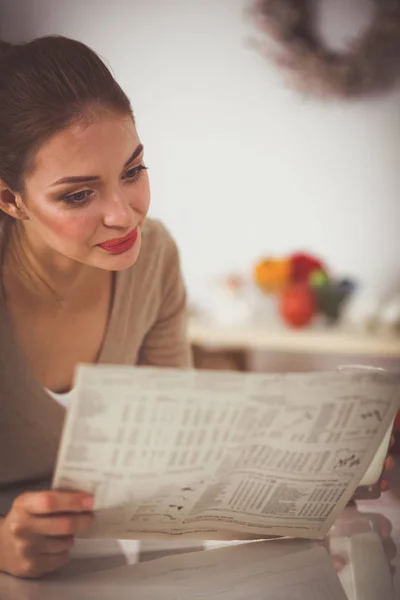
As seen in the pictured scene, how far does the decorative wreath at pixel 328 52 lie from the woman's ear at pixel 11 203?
2007mm

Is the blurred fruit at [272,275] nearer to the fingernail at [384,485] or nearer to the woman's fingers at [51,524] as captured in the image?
A: the fingernail at [384,485]

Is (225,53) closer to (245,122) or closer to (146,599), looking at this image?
(245,122)

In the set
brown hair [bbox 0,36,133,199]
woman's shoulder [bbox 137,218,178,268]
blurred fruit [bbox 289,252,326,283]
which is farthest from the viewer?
blurred fruit [bbox 289,252,326,283]

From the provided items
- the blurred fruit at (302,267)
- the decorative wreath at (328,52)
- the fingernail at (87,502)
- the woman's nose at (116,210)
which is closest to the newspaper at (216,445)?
the fingernail at (87,502)

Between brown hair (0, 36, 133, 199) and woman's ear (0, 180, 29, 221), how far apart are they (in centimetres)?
2

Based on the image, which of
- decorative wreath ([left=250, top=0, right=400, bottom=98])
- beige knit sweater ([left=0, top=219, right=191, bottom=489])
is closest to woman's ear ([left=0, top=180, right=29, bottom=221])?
beige knit sweater ([left=0, top=219, right=191, bottom=489])

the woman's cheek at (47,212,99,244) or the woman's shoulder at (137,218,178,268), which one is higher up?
the woman's cheek at (47,212,99,244)

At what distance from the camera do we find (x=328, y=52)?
251 cm

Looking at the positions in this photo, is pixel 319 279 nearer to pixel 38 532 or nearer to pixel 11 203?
pixel 11 203

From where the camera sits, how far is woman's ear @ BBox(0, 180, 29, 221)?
2.33 ft

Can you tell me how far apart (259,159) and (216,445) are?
85.5 inches

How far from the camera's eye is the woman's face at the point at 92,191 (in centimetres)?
66

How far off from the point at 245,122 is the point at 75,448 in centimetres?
223

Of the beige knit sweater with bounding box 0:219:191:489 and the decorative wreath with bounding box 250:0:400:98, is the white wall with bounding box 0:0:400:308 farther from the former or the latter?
the beige knit sweater with bounding box 0:219:191:489
